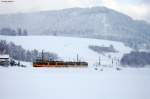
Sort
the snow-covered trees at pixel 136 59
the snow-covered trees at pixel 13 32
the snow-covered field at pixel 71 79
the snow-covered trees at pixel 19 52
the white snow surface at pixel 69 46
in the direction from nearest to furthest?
the snow-covered field at pixel 71 79 → the snow-covered trees at pixel 136 59 → the snow-covered trees at pixel 19 52 → the snow-covered trees at pixel 13 32 → the white snow surface at pixel 69 46

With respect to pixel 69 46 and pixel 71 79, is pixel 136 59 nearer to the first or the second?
pixel 69 46

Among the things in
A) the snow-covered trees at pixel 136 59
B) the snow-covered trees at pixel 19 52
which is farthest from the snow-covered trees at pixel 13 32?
the snow-covered trees at pixel 136 59

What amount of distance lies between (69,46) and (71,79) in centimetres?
2161

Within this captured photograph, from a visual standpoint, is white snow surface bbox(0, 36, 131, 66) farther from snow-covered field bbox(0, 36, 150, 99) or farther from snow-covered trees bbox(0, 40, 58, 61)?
snow-covered trees bbox(0, 40, 58, 61)

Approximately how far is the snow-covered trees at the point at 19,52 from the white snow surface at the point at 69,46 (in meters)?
0.57

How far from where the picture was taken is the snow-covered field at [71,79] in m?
13.5

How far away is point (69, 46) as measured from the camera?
1649 inches

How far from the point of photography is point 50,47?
131 ft

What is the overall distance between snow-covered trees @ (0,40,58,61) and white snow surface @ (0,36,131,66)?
1.88ft

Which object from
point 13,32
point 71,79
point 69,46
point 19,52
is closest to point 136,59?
point 19,52

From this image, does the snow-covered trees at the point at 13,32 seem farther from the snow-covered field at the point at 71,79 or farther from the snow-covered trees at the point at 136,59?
the snow-covered trees at the point at 136,59

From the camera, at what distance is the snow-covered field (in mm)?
13473

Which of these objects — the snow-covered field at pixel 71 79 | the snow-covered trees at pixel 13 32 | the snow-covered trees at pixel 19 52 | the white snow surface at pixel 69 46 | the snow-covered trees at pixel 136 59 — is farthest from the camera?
the white snow surface at pixel 69 46

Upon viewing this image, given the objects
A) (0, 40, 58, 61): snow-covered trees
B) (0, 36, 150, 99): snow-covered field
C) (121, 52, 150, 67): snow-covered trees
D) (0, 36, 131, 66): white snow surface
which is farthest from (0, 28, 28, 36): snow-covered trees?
(121, 52, 150, 67): snow-covered trees
